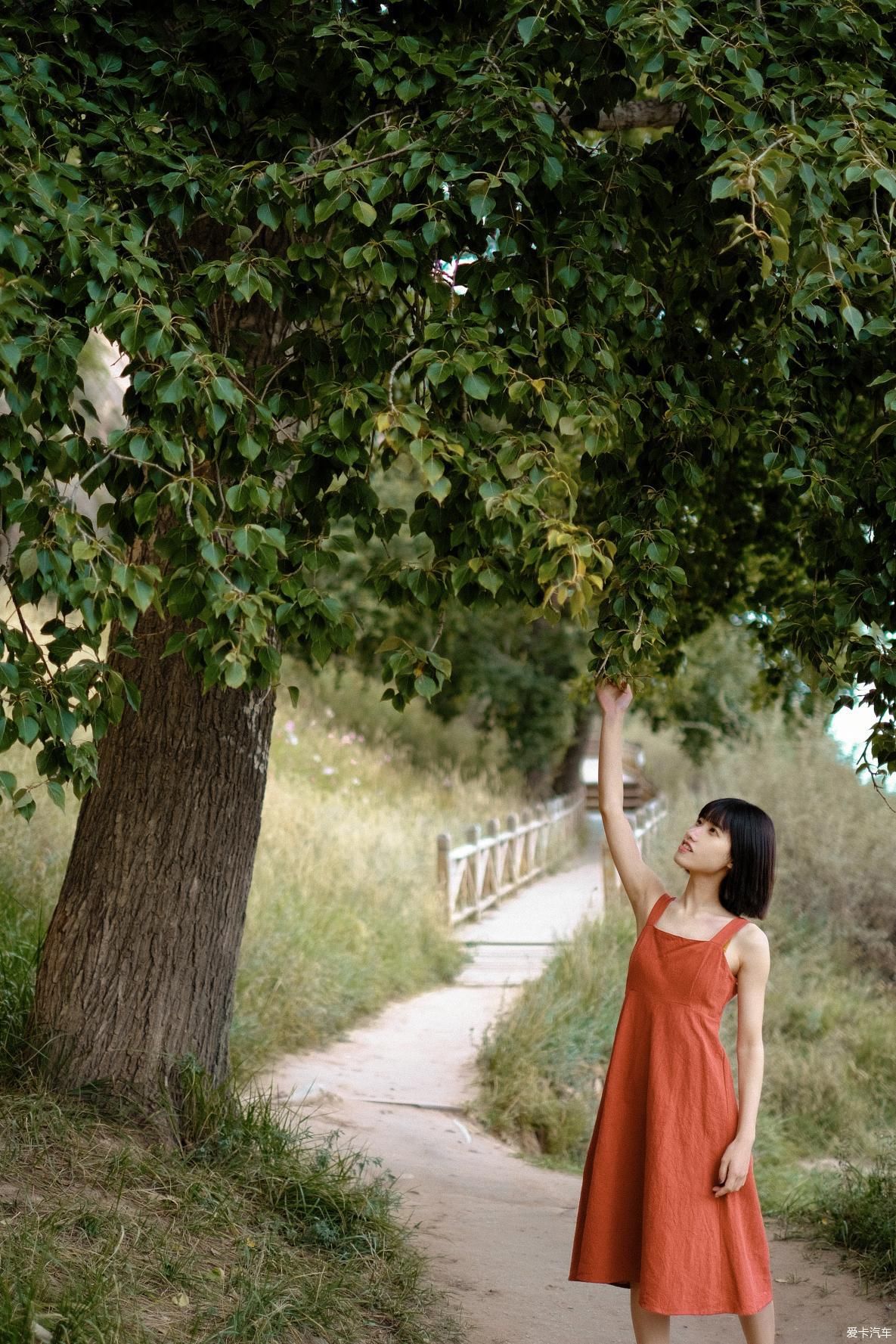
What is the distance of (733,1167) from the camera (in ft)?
10.4

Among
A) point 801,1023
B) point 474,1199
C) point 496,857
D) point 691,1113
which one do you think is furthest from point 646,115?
point 496,857

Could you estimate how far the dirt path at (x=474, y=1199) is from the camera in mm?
4555

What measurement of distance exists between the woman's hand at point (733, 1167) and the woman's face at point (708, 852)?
703 mm

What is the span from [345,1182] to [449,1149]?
82.2 inches

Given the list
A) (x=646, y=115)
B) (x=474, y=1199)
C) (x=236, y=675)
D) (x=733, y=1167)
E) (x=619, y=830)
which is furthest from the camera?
(x=474, y=1199)

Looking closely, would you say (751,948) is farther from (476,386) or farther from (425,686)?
(476,386)

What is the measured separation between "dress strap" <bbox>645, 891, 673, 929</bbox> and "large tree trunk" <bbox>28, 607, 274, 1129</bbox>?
1.87 meters

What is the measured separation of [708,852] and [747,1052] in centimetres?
53

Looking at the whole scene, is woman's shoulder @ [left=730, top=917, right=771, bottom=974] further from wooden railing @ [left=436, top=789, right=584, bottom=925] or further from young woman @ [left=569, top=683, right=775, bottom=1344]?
wooden railing @ [left=436, top=789, right=584, bottom=925]

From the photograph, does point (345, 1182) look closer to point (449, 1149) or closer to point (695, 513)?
point (449, 1149)

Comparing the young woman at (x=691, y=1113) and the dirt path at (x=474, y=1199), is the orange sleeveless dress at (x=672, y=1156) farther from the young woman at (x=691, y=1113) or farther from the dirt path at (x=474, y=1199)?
the dirt path at (x=474, y=1199)

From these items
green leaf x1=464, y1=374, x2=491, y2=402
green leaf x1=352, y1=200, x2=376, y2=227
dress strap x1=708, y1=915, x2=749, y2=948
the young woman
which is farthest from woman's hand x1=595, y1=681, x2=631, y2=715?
green leaf x1=352, y1=200, x2=376, y2=227

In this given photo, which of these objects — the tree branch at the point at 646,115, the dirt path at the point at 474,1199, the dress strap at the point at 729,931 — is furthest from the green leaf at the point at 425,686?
the tree branch at the point at 646,115

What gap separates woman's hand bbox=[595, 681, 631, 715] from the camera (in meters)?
3.70
